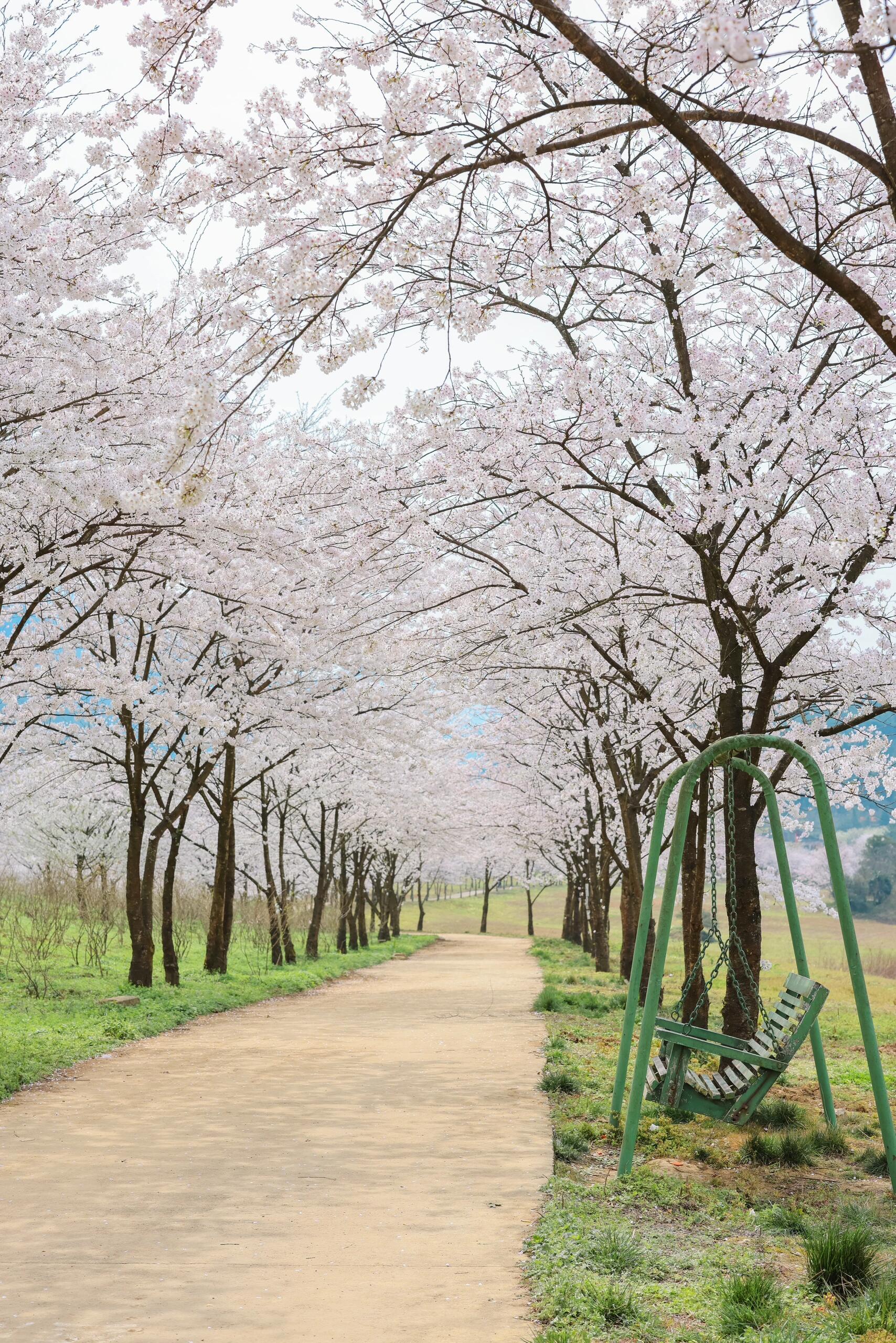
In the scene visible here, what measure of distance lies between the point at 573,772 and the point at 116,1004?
48.7 feet

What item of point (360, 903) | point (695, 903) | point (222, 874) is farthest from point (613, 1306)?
point (360, 903)

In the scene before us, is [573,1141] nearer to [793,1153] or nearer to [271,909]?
[793,1153]

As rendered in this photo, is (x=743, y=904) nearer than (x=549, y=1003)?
Yes

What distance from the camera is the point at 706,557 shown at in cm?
845

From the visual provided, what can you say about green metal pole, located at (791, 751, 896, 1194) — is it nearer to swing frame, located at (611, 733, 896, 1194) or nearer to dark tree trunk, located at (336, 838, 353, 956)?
swing frame, located at (611, 733, 896, 1194)

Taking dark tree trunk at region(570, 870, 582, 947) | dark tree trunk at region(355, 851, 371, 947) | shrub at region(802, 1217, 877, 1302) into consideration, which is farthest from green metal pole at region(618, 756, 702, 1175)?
dark tree trunk at region(570, 870, 582, 947)

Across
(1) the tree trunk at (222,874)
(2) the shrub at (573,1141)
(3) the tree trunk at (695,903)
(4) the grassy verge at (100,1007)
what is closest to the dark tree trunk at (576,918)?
(4) the grassy verge at (100,1007)

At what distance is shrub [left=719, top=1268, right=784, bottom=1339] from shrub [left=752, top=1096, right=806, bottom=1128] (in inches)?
147

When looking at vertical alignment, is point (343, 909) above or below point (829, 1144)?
above

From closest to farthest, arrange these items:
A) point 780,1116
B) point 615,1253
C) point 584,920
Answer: point 615,1253
point 780,1116
point 584,920

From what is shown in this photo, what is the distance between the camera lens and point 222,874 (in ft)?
52.5

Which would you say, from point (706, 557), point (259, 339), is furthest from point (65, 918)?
point (259, 339)

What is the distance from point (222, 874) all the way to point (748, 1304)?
13.3m

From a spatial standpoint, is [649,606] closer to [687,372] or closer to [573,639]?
[687,372]
